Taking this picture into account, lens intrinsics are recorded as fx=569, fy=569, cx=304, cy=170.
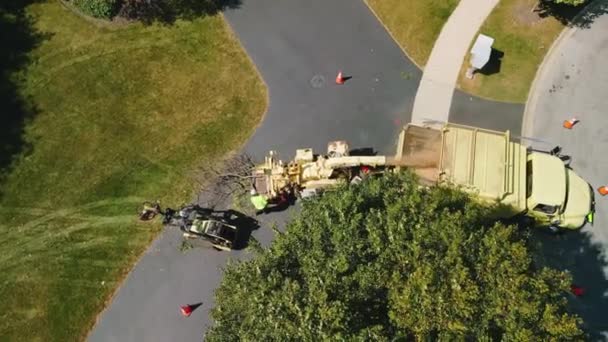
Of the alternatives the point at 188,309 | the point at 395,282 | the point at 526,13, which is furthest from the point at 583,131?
the point at 188,309

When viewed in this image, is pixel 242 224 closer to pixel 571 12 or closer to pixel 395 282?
pixel 395 282

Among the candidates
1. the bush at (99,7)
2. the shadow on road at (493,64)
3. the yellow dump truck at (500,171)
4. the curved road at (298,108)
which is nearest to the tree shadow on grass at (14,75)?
the bush at (99,7)

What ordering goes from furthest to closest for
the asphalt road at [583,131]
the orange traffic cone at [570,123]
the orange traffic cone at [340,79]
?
1. the orange traffic cone at [340,79]
2. the orange traffic cone at [570,123]
3. the asphalt road at [583,131]

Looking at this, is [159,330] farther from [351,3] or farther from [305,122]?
[351,3]

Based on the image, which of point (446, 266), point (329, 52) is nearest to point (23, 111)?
point (329, 52)

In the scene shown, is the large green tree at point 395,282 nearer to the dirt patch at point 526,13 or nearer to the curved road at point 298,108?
the curved road at point 298,108
